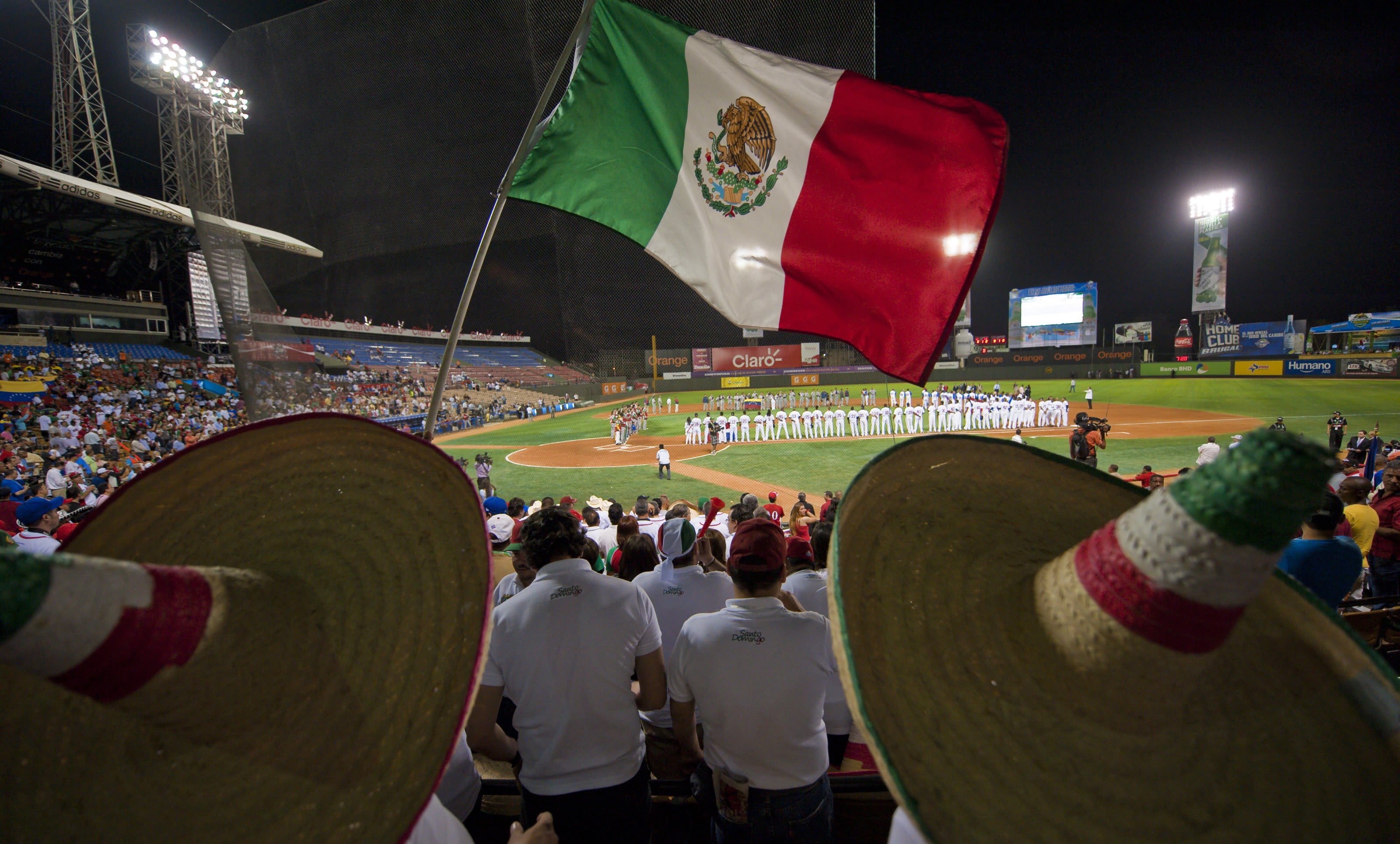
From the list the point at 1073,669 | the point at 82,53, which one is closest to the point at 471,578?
the point at 1073,669

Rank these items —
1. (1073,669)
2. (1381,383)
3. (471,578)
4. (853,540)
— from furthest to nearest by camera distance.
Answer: (1381,383) → (471,578) → (853,540) → (1073,669)

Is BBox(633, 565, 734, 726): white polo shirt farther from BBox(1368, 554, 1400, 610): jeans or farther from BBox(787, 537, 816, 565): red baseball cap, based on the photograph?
BBox(1368, 554, 1400, 610): jeans

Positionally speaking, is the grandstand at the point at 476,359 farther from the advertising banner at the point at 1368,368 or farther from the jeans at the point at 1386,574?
the advertising banner at the point at 1368,368

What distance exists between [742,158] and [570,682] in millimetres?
3171

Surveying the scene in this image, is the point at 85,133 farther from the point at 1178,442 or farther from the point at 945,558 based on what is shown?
the point at 1178,442

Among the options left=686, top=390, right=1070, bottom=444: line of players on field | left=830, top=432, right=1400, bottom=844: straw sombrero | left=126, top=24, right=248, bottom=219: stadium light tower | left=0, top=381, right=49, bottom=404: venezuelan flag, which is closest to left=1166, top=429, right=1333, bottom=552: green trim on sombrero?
left=830, top=432, right=1400, bottom=844: straw sombrero

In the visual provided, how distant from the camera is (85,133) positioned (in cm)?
2930

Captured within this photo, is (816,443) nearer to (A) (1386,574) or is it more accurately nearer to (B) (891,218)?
(A) (1386,574)

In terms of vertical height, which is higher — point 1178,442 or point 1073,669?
point 1073,669

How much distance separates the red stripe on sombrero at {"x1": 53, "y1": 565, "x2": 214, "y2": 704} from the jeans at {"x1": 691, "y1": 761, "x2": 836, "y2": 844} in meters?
1.92

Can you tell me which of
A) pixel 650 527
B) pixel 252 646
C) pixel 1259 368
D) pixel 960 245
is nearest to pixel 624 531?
pixel 650 527

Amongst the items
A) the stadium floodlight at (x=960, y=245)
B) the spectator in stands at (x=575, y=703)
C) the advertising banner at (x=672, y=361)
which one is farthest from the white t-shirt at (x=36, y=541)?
the advertising banner at (x=672, y=361)

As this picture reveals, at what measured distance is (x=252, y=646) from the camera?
3.00 feet

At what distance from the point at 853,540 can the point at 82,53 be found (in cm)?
4350
